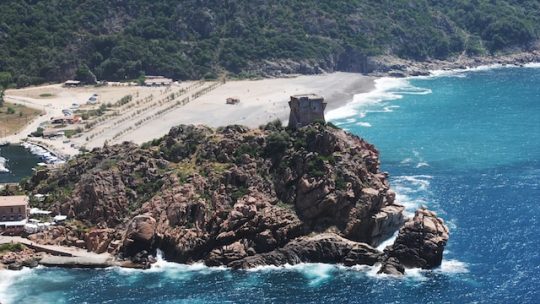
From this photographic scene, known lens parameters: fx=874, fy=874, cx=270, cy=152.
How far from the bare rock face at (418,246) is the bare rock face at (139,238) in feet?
79.4

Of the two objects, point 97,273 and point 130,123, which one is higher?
point 130,123

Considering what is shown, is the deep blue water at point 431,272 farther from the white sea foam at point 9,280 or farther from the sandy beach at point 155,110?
the sandy beach at point 155,110

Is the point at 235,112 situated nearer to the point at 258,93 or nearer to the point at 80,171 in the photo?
the point at 258,93

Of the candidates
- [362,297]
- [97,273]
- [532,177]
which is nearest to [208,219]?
[97,273]

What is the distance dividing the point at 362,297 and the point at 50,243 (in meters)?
34.5

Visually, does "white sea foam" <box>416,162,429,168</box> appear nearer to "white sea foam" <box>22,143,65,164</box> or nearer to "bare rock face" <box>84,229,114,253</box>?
"bare rock face" <box>84,229,114,253</box>

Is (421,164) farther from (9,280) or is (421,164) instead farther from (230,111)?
(9,280)

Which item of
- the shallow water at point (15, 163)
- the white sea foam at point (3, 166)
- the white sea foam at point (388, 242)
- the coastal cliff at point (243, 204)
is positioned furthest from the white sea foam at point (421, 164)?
the white sea foam at point (3, 166)

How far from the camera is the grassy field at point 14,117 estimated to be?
164 metres

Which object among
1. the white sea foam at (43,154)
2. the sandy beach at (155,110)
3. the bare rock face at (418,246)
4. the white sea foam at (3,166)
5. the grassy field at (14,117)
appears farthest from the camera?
the grassy field at (14,117)

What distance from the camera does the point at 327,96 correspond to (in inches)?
7638

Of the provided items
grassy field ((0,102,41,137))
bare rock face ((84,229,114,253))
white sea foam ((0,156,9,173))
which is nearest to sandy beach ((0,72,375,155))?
grassy field ((0,102,41,137))

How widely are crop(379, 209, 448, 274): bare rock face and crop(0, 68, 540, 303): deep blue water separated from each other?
3.86ft

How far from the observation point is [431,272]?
8681 centimetres
